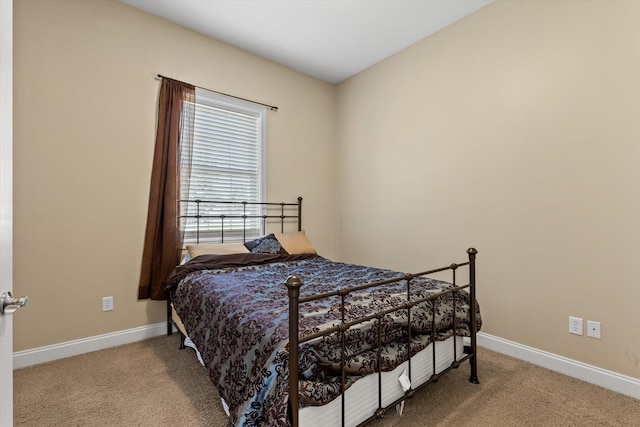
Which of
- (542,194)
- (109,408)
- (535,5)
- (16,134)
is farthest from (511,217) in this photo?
(16,134)

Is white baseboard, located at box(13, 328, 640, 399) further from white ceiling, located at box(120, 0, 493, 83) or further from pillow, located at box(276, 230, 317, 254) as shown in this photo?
white ceiling, located at box(120, 0, 493, 83)

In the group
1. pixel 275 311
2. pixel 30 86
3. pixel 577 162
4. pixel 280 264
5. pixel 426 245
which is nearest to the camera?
pixel 275 311

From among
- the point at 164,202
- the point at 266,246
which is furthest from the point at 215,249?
the point at 164,202

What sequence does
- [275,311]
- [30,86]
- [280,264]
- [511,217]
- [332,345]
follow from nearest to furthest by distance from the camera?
[332,345]
[275,311]
[30,86]
[511,217]
[280,264]

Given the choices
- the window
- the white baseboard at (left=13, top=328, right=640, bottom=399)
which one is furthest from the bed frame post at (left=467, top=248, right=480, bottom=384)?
the window

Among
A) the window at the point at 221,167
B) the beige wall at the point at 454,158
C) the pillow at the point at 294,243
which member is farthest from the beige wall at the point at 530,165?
the window at the point at 221,167

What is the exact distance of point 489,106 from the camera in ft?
8.29

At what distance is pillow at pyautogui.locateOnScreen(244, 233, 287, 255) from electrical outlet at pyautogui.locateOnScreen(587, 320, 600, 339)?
239 cm

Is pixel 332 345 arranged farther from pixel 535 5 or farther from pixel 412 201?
pixel 535 5

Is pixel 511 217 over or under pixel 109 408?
over

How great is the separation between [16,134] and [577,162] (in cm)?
390

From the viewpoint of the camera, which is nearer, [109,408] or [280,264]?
[109,408]

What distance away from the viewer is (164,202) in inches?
107

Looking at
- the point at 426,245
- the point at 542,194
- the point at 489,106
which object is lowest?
the point at 426,245
